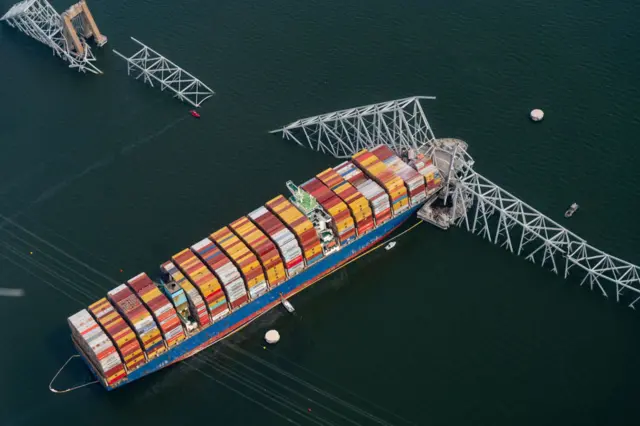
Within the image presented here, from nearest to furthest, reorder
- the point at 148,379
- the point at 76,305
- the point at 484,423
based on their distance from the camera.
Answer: the point at 484,423 → the point at 148,379 → the point at 76,305

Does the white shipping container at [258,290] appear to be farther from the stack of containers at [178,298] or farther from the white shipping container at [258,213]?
the white shipping container at [258,213]

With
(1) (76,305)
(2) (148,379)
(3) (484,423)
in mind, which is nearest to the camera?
(3) (484,423)

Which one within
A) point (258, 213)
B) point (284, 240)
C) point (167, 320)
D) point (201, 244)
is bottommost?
point (167, 320)

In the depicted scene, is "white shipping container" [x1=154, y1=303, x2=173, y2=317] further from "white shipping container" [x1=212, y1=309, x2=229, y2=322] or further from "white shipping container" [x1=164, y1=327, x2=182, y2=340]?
"white shipping container" [x1=212, y1=309, x2=229, y2=322]

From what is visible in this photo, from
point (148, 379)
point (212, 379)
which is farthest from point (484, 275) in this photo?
point (148, 379)

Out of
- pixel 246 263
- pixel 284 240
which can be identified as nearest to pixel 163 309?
pixel 246 263

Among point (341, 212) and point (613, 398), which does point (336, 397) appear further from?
point (613, 398)

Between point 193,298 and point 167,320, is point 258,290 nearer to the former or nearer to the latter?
point 193,298

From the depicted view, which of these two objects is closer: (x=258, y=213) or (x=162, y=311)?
(x=162, y=311)
